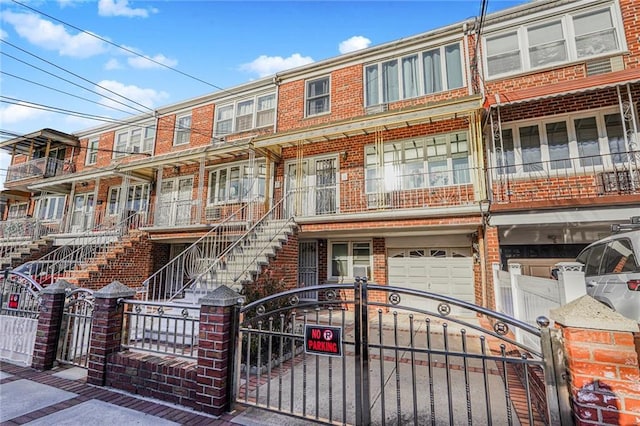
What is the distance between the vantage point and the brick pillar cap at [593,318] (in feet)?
6.12

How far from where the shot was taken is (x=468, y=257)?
29.8 feet

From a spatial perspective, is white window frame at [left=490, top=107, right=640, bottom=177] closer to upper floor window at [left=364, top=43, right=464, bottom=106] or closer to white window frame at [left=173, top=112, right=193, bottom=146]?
upper floor window at [left=364, top=43, right=464, bottom=106]

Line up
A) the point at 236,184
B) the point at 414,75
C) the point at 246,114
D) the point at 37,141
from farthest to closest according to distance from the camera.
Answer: the point at 37,141 < the point at 246,114 < the point at 236,184 < the point at 414,75

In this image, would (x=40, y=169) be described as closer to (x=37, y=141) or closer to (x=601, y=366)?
(x=37, y=141)

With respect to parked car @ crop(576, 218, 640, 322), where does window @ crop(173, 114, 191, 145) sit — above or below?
above

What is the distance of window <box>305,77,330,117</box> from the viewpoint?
10969 millimetres

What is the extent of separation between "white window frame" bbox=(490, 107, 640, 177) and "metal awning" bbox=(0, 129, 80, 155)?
69.6 ft

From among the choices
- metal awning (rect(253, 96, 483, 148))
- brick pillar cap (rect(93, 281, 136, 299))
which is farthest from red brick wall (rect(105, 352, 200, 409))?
metal awning (rect(253, 96, 483, 148))

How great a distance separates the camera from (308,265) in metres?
10.6

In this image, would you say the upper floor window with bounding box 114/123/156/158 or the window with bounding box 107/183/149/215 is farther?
the upper floor window with bounding box 114/123/156/158

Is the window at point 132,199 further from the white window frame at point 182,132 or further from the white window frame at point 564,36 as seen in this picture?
the white window frame at point 564,36

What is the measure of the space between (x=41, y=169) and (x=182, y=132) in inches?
398

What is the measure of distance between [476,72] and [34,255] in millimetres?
18733

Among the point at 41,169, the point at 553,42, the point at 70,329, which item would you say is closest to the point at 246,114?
A: the point at 70,329
